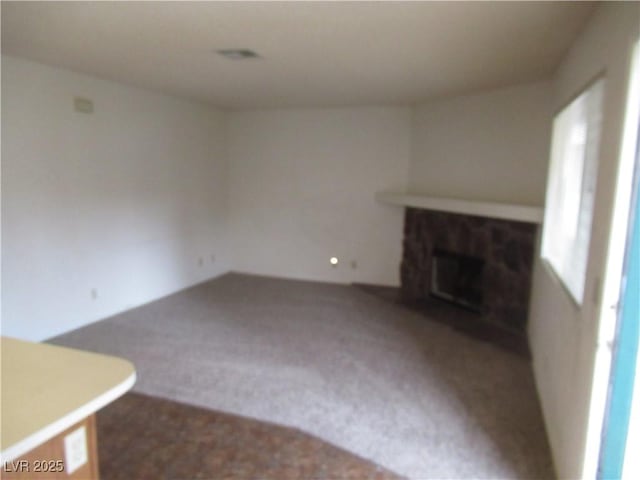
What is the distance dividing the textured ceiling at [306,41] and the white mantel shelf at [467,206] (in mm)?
1093

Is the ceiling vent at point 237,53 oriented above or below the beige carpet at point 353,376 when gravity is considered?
above

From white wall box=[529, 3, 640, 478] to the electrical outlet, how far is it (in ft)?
5.83

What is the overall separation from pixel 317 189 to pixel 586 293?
4.40m

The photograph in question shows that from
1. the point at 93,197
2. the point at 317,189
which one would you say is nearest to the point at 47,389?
the point at 93,197

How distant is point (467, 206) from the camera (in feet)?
14.4

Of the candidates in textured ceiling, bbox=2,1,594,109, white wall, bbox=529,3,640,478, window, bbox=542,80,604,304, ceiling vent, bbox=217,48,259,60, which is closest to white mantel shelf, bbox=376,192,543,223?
window, bbox=542,80,604,304

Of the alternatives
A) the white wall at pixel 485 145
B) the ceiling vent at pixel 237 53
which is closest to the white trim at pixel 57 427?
the ceiling vent at pixel 237 53

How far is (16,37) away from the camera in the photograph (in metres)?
2.93

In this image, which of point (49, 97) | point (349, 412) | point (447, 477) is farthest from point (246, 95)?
point (447, 477)

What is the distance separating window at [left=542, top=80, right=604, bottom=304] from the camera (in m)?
2.21

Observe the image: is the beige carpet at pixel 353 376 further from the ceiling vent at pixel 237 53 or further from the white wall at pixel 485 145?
the ceiling vent at pixel 237 53

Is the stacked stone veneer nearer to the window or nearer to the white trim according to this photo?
the window

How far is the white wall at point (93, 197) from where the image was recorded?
3.58 m

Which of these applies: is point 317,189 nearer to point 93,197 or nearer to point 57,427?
point 93,197
